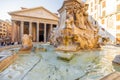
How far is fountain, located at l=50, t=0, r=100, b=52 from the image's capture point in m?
10.2

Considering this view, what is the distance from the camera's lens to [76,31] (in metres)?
10.7

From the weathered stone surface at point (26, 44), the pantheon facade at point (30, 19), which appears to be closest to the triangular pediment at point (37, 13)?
the pantheon facade at point (30, 19)

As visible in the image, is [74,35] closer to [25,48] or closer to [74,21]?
[74,21]

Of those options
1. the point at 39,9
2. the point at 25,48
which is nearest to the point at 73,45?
the point at 25,48

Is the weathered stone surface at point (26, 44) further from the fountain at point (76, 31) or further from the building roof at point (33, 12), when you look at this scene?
the building roof at point (33, 12)

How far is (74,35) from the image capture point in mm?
10203

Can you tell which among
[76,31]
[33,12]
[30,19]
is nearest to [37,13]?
[33,12]

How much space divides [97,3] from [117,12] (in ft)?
32.7

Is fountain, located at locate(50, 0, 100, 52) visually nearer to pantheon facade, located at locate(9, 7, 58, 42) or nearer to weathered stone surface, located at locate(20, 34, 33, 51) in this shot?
weathered stone surface, located at locate(20, 34, 33, 51)

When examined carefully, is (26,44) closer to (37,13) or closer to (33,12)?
(33,12)

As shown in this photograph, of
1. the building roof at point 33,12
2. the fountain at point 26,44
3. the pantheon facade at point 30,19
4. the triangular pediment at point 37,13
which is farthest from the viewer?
the triangular pediment at point 37,13

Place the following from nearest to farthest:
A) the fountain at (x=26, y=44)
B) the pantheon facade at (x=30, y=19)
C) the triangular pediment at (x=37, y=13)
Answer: the fountain at (x=26, y=44), the pantheon facade at (x=30, y=19), the triangular pediment at (x=37, y=13)

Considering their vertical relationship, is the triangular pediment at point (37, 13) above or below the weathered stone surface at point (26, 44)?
Answer: above

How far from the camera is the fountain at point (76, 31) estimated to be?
10219 mm
